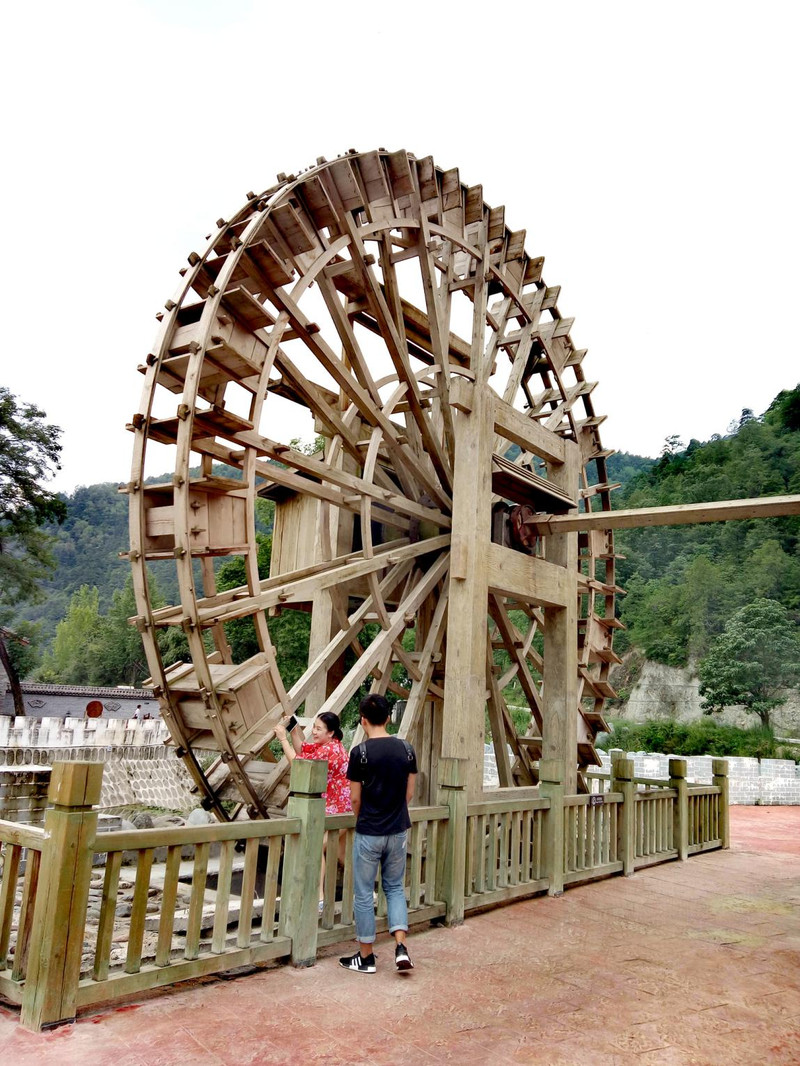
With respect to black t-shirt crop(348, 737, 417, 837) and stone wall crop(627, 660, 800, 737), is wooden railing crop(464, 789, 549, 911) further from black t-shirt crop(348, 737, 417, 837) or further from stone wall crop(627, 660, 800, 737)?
stone wall crop(627, 660, 800, 737)

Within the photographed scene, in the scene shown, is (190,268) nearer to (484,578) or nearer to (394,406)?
(394,406)

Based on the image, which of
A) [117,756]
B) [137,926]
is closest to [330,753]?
[137,926]

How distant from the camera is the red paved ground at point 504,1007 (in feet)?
9.77

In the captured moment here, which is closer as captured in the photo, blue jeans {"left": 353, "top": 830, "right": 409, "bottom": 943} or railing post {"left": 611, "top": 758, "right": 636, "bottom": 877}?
blue jeans {"left": 353, "top": 830, "right": 409, "bottom": 943}

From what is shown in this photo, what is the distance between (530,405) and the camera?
9.74m

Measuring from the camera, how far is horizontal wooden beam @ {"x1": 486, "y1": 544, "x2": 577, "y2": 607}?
681 centimetres

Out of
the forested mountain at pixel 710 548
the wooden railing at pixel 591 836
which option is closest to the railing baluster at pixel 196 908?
the wooden railing at pixel 591 836

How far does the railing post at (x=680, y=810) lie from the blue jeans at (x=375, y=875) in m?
4.92

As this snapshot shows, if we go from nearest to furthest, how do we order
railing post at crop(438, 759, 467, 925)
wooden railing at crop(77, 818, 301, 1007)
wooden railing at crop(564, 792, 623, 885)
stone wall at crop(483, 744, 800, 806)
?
A: wooden railing at crop(77, 818, 301, 1007)
railing post at crop(438, 759, 467, 925)
wooden railing at crop(564, 792, 623, 885)
stone wall at crop(483, 744, 800, 806)

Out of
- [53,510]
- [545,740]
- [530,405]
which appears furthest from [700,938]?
[53,510]

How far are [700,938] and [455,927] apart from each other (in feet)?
4.91

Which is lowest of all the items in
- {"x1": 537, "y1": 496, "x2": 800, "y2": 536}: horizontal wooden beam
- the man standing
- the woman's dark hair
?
the man standing

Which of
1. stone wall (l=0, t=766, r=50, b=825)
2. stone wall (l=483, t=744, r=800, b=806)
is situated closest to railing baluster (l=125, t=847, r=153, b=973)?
stone wall (l=0, t=766, r=50, b=825)

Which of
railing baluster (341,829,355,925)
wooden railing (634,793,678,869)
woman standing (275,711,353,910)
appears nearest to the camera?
railing baluster (341,829,355,925)
